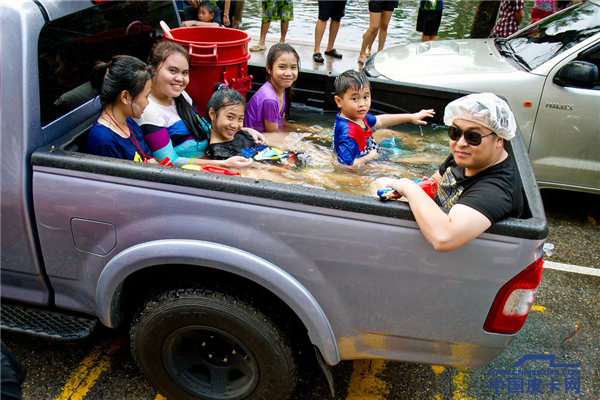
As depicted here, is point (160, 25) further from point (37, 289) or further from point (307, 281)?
point (307, 281)

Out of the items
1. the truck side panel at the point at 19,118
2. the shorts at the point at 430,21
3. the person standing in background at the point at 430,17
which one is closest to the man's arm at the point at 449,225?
the truck side panel at the point at 19,118

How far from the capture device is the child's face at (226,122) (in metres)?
3.35

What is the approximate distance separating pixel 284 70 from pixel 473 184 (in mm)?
2153

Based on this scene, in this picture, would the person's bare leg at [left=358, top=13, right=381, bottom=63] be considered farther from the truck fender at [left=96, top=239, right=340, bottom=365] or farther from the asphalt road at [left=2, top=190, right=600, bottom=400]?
the truck fender at [left=96, top=239, right=340, bottom=365]

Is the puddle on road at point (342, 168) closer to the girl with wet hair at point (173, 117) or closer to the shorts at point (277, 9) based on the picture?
the girl with wet hair at point (173, 117)

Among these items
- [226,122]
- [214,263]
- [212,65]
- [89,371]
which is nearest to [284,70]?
[212,65]

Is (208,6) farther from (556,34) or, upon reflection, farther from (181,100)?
(556,34)

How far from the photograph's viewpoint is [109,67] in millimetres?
2598

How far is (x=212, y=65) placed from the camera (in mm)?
3748

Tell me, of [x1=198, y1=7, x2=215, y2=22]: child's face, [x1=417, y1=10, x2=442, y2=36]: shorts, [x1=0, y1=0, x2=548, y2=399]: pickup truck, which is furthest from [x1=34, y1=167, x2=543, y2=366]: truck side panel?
[x1=417, y1=10, x2=442, y2=36]: shorts

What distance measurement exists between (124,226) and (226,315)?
60 centimetres

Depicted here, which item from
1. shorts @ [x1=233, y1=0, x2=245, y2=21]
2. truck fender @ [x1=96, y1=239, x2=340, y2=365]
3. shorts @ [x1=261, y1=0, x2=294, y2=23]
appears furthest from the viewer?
shorts @ [x1=233, y1=0, x2=245, y2=21]

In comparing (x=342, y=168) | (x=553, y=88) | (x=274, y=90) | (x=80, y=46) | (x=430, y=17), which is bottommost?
(x=342, y=168)

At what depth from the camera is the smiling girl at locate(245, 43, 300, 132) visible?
3885mm
